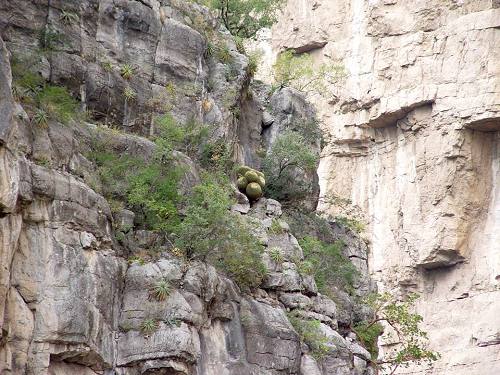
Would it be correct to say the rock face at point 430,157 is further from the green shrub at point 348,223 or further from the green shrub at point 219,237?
the green shrub at point 219,237

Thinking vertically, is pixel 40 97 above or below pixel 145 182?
above

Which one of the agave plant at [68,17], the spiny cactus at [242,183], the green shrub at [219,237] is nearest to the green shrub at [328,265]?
the spiny cactus at [242,183]

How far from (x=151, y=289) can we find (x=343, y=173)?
3303 cm

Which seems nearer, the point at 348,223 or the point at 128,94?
the point at 128,94

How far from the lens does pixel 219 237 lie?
68.4 ft

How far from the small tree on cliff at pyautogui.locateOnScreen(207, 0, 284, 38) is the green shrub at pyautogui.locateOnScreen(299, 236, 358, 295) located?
27.1ft

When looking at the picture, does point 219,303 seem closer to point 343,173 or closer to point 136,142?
point 136,142

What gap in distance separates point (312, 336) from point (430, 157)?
25.9 metres

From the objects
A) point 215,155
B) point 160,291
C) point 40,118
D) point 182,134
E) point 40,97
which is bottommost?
point 160,291

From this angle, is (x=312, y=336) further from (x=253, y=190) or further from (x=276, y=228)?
(x=253, y=190)

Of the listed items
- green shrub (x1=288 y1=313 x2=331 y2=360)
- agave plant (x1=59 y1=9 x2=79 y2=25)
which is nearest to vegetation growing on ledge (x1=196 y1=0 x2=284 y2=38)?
agave plant (x1=59 y1=9 x2=79 y2=25)

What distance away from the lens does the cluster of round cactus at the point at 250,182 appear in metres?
25.5

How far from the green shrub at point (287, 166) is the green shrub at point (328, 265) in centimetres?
152

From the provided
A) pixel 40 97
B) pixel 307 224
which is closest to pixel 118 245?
pixel 40 97
